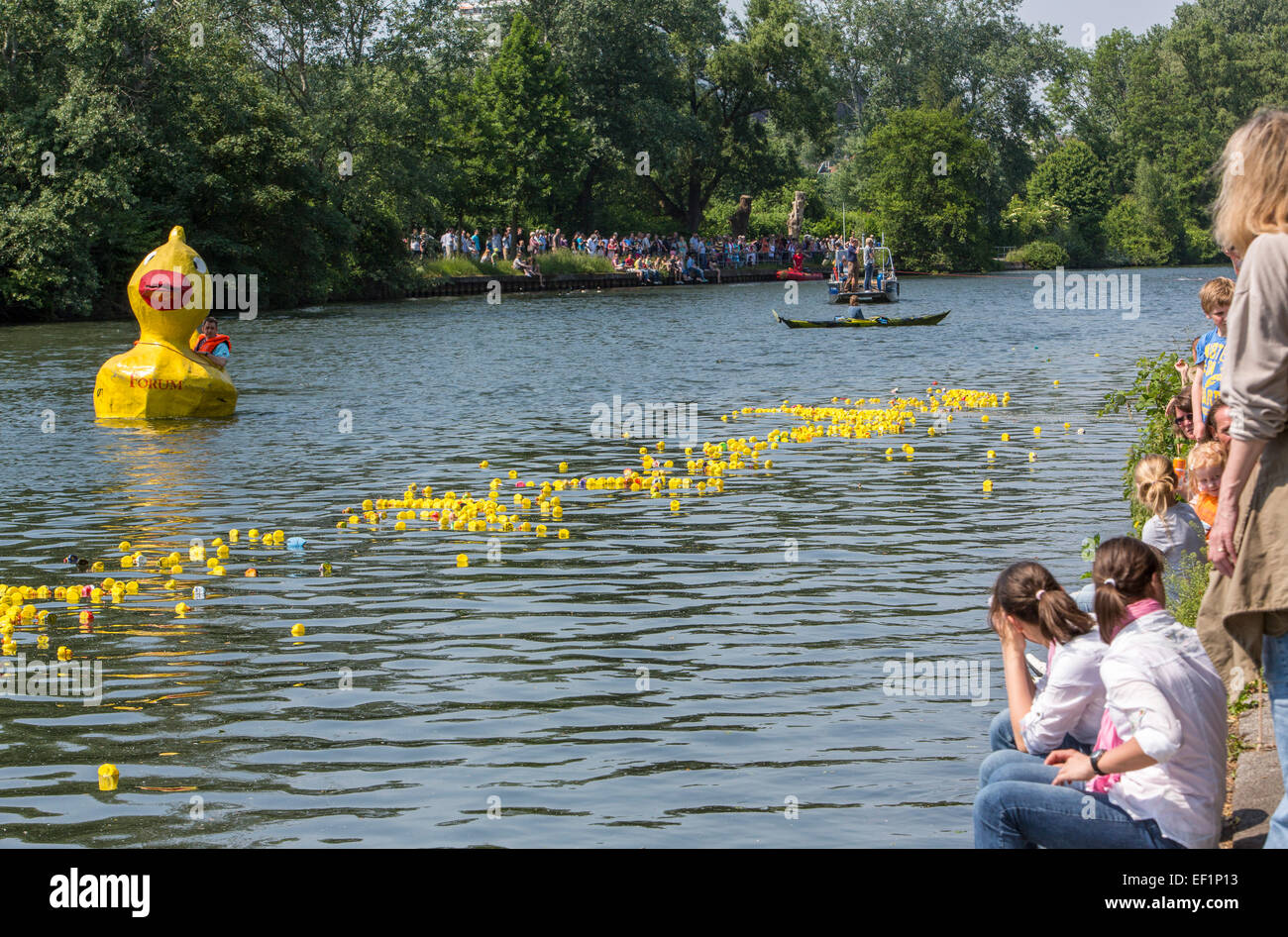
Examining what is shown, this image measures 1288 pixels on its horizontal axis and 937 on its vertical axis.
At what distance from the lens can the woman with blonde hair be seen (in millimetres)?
5055

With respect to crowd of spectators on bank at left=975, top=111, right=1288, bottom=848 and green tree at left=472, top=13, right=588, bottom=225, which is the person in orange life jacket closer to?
crowd of spectators on bank at left=975, top=111, right=1288, bottom=848

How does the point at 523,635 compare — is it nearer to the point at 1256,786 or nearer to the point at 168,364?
the point at 1256,786

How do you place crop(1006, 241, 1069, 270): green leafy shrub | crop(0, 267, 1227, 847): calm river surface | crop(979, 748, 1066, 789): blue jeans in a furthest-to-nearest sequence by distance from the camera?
1. crop(1006, 241, 1069, 270): green leafy shrub
2. crop(0, 267, 1227, 847): calm river surface
3. crop(979, 748, 1066, 789): blue jeans

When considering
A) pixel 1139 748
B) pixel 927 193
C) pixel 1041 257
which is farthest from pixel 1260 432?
pixel 1041 257

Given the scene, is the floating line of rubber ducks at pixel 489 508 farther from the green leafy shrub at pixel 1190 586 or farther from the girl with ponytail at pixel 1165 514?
the green leafy shrub at pixel 1190 586

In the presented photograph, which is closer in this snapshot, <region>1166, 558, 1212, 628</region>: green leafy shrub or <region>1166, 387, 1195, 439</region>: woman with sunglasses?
<region>1166, 558, 1212, 628</region>: green leafy shrub

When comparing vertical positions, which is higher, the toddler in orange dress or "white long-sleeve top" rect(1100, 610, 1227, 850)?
the toddler in orange dress

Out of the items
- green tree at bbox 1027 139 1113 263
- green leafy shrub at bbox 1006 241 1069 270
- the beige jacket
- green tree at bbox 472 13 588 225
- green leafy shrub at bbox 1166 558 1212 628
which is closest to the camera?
the beige jacket

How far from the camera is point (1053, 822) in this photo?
18.8 feet

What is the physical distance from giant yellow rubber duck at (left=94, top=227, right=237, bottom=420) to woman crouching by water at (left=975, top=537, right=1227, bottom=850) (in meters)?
20.7

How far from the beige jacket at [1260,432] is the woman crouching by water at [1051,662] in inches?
39.7

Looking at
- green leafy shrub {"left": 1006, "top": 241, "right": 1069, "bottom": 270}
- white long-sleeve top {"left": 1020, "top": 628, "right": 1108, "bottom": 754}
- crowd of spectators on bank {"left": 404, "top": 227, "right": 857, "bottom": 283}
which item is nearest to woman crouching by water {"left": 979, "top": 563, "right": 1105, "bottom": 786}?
white long-sleeve top {"left": 1020, "top": 628, "right": 1108, "bottom": 754}

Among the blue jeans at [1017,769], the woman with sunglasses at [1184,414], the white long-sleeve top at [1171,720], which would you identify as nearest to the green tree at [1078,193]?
the woman with sunglasses at [1184,414]

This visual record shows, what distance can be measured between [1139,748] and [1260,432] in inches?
48.1
